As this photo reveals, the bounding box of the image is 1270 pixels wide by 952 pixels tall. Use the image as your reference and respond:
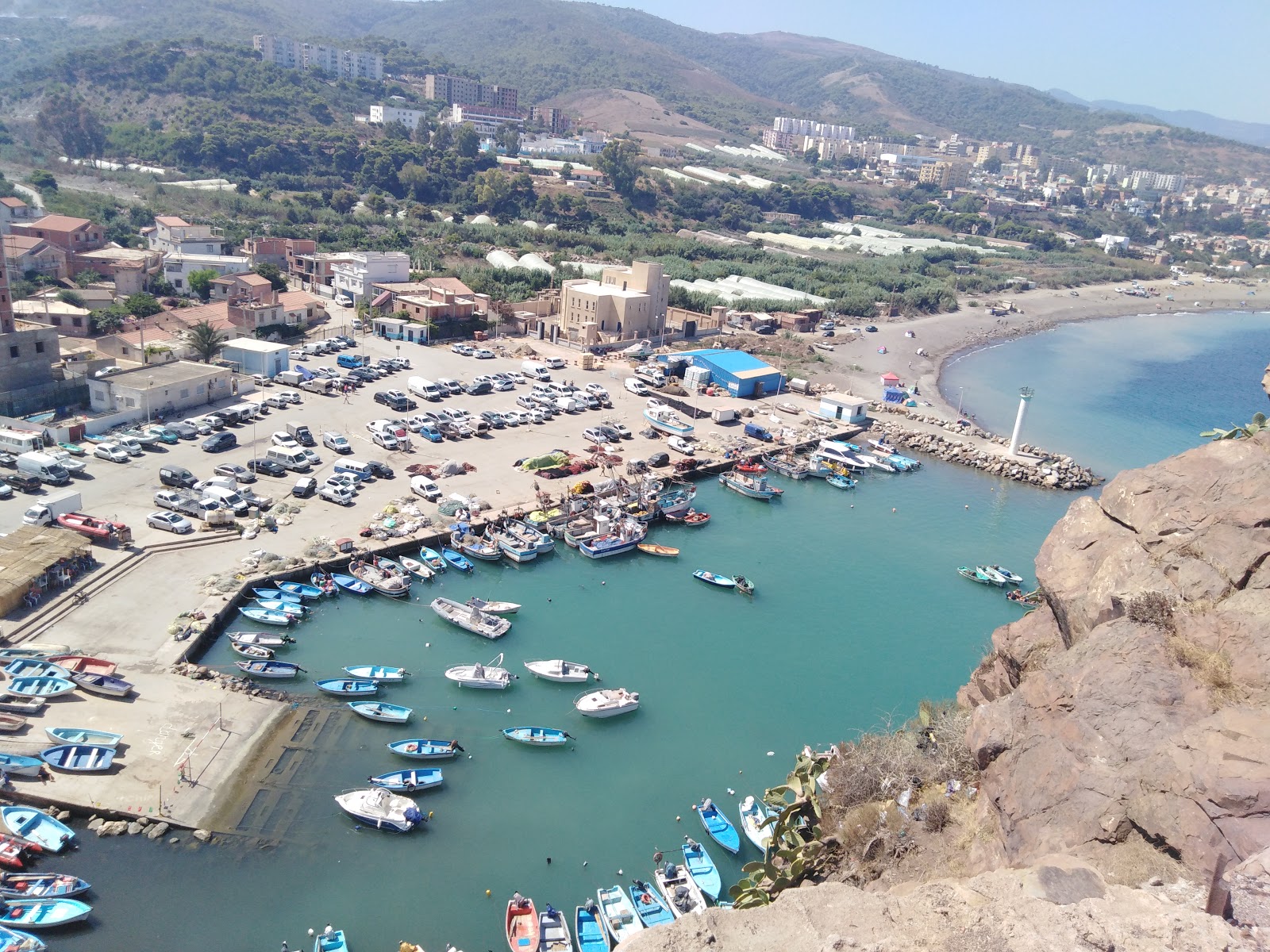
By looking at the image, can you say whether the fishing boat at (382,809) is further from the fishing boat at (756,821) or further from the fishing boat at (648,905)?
the fishing boat at (756,821)

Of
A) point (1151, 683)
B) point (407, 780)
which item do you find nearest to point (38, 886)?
point (407, 780)

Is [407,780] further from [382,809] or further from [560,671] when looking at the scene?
[560,671]

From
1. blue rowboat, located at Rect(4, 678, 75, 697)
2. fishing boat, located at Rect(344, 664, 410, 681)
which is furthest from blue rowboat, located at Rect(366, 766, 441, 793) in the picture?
blue rowboat, located at Rect(4, 678, 75, 697)

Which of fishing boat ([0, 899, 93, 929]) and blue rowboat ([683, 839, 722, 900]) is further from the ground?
blue rowboat ([683, 839, 722, 900])

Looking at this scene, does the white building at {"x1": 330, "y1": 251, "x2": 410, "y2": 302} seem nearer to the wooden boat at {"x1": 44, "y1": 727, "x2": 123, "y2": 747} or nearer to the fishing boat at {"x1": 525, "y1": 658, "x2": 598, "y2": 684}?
the fishing boat at {"x1": 525, "y1": 658, "x2": 598, "y2": 684}

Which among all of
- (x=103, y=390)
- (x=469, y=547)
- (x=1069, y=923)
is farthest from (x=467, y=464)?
(x=1069, y=923)

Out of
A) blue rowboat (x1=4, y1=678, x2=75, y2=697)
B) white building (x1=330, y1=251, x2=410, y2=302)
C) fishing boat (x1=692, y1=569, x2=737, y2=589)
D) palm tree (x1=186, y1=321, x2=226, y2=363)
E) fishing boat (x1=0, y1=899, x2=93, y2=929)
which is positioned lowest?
fishing boat (x1=0, y1=899, x2=93, y2=929)
